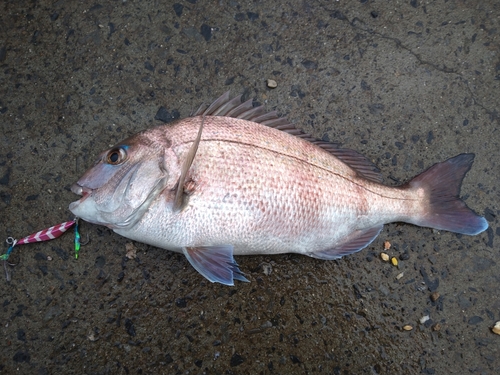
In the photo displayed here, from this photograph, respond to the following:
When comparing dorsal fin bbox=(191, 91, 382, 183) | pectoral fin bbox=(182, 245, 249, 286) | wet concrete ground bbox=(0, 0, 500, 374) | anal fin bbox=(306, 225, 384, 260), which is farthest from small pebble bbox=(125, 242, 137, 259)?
anal fin bbox=(306, 225, 384, 260)

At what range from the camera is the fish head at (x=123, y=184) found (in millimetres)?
2029

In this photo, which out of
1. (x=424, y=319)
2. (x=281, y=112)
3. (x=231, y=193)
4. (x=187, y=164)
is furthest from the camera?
(x=281, y=112)

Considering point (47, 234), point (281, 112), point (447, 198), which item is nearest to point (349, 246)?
point (447, 198)

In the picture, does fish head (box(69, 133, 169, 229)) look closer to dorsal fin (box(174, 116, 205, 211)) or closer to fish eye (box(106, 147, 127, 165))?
fish eye (box(106, 147, 127, 165))

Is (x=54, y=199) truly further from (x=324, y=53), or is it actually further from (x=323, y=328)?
(x=324, y=53)

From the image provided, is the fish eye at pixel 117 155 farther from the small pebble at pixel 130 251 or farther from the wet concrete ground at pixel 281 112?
the small pebble at pixel 130 251

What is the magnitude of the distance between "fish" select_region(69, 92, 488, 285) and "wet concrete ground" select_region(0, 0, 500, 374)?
0.29 meters

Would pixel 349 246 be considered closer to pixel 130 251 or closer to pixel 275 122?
pixel 275 122

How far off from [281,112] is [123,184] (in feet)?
3.73

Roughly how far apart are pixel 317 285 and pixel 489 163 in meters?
1.43

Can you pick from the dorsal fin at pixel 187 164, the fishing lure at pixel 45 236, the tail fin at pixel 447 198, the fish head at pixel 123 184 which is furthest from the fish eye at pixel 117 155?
the tail fin at pixel 447 198

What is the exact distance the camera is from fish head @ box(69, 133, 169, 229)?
6.66 ft

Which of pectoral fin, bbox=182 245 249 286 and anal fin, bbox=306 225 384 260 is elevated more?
pectoral fin, bbox=182 245 249 286

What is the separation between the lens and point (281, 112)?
2617 millimetres
